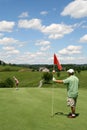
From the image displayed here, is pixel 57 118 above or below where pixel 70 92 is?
below

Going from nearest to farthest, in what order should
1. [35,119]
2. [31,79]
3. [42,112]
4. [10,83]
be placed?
1. [35,119]
2. [42,112]
3. [10,83]
4. [31,79]

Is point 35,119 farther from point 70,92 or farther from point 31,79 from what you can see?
point 31,79

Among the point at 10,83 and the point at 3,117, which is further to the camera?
the point at 10,83

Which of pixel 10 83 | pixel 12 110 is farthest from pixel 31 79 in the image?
pixel 12 110

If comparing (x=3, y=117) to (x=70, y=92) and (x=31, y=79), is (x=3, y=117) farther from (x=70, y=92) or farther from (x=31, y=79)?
(x=31, y=79)

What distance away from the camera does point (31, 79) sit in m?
115

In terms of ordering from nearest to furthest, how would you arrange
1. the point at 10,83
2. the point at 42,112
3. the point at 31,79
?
the point at 42,112 → the point at 10,83 → the point at 31,79

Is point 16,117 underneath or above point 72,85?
underneath

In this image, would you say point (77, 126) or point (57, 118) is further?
point (57, 118)

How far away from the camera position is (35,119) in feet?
44.4

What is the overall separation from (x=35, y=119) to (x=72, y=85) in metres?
2.32

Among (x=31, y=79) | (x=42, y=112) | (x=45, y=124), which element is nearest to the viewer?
(x=45, y=124)

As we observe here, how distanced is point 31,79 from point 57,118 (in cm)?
10139

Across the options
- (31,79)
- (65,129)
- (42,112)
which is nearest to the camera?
(65,129)
